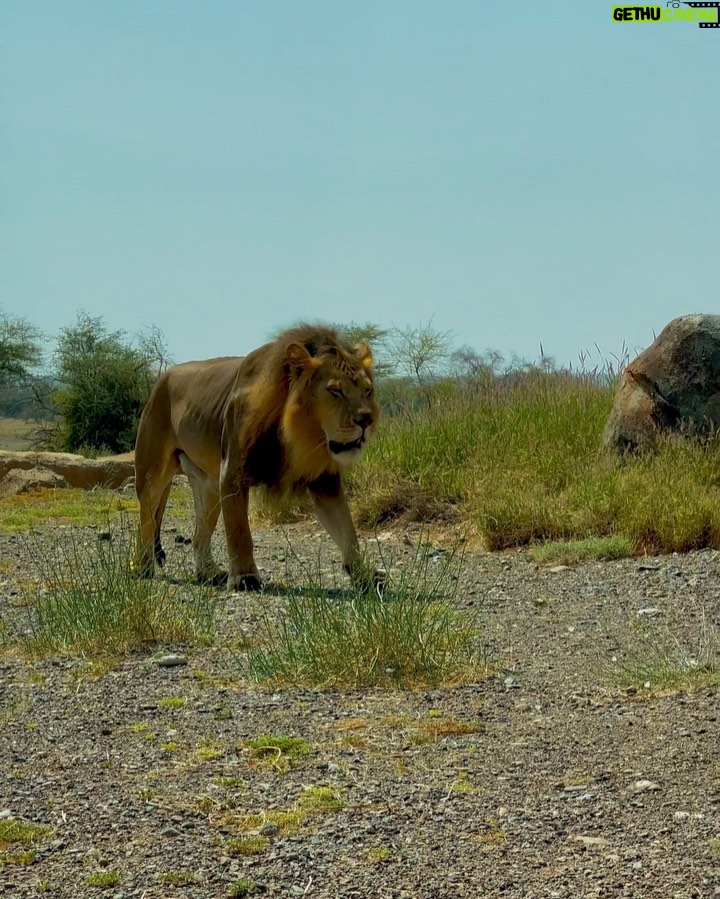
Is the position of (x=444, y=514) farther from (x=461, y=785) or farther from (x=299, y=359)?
(x=461, y=785)

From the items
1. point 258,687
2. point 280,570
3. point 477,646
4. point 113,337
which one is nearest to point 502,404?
point 280,570

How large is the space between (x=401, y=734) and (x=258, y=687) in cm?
112

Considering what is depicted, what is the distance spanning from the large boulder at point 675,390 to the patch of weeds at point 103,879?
9.92 metres

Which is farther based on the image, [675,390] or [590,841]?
[675,390]

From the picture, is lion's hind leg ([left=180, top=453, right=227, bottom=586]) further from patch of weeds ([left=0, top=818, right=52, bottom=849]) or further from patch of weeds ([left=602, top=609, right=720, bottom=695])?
patch of weeds ([left=0, top=818, right=52, bottom=849])

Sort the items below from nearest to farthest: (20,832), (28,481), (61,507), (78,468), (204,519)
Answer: (20,832) → (204,519) → (61,507) → (28,481) → (78,468)

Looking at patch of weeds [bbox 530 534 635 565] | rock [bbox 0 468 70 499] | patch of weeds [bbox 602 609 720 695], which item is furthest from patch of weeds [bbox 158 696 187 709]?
rock [bbox 0 468 70 499]

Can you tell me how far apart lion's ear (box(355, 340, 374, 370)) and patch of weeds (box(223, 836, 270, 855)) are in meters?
6.02

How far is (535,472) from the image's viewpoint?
1342 cm

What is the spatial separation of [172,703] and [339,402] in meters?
3.83

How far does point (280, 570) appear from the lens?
11.3 meters

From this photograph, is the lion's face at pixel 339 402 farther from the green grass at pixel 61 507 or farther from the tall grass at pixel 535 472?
the green grass at pixel 61 507

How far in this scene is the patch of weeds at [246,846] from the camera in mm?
4207

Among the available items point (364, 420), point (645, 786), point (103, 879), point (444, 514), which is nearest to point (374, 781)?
point (645, 786)
